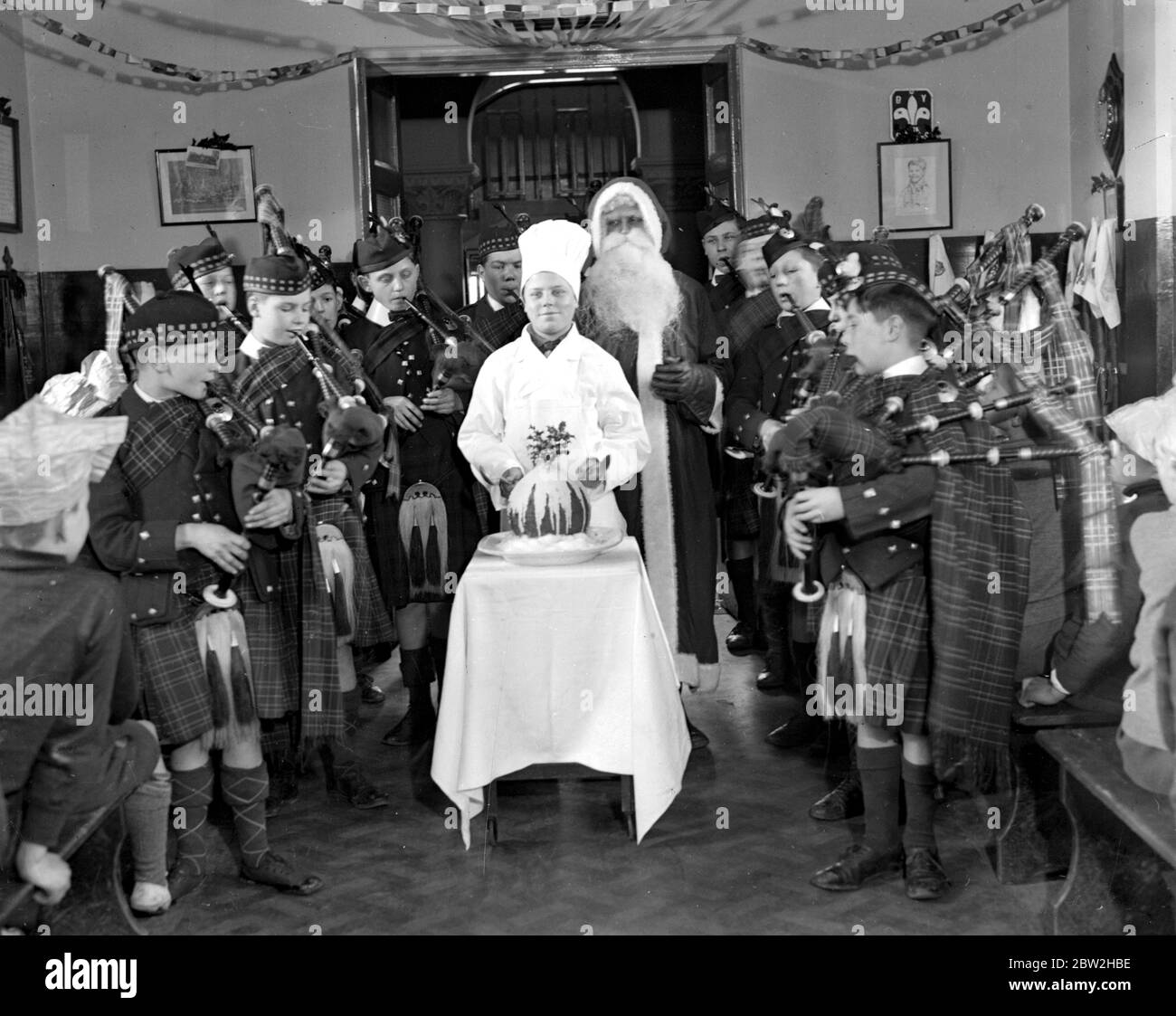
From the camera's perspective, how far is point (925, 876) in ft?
10.3

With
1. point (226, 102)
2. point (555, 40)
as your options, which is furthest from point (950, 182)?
point (226, 102)

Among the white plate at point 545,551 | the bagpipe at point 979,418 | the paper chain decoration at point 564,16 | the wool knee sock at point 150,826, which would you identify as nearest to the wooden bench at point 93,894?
the wool knee sock at point 150,826

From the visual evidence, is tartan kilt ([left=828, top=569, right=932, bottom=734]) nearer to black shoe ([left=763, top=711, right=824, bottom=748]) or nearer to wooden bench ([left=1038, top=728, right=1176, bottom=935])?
wooden bench ([left=1038, top=728, right=1176, bottom=935])

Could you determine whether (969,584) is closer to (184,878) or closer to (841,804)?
(841,804)

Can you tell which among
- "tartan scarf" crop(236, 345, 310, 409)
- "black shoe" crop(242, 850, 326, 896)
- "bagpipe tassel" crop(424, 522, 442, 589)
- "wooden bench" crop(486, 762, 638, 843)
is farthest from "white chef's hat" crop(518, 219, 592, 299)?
"black shoe" crop(242, 850, 326, 896)

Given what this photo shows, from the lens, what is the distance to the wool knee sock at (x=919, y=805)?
3170mm

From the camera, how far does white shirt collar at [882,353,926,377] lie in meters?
3.13

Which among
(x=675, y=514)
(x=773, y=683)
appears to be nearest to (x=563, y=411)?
(x=675, y=514)

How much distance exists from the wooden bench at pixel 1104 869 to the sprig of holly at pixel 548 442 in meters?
1.44

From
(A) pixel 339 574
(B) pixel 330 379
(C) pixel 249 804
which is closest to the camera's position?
(C) pixel 249 804

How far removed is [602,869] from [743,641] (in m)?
1.61

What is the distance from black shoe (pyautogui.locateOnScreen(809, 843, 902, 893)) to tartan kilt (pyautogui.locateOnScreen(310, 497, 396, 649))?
55.3 inches

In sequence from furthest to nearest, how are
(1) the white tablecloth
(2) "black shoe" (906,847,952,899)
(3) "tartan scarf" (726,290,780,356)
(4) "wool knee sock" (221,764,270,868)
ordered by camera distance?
(3) "tartan scarf" (726,290,780,356) < (1) the white tablecloth < (4) "wool knee sock" (221,764,270,868) < (2) "black shoe" (906,847,952,899)

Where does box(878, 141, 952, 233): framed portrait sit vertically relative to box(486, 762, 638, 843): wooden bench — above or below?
above
